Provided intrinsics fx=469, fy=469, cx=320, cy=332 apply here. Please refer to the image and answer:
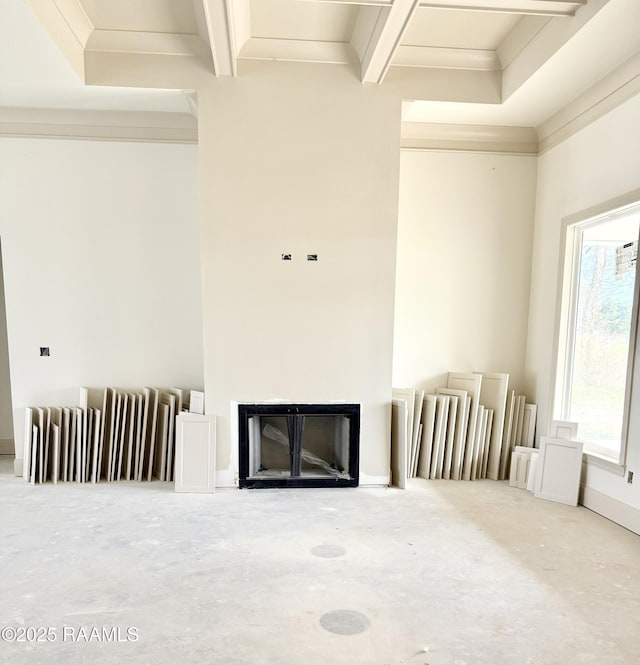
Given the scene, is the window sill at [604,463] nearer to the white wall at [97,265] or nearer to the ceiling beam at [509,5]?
the ceiling beam at [509,5]

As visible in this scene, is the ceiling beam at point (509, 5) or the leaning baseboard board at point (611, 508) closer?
the ceiling beam at point (509, 5)

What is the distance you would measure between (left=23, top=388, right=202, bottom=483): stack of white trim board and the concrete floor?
338mm

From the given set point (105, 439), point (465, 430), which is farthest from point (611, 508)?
point (105, 439)

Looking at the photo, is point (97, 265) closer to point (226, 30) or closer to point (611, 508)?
point (226, 30)

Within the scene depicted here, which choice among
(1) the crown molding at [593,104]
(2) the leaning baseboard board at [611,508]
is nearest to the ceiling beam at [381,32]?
(1) the crown molding at [593,104]

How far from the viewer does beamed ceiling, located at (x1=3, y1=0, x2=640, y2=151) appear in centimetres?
294

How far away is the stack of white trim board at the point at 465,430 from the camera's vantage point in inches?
163

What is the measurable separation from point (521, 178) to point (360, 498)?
10.7 feet

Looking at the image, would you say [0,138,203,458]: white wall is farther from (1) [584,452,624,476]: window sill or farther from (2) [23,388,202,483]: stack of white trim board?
(1) [584,452,624,476]: window sill

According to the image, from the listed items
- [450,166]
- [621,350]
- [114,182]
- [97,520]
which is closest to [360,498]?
[97,520]

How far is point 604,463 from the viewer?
342 centimetres

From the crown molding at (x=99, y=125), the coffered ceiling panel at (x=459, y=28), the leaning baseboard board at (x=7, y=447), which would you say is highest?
the coffered ceiling panel at (x=459, y=28)

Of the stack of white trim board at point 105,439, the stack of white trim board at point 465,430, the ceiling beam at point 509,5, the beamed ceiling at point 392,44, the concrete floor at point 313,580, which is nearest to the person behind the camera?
the concrete floor at point 313,580

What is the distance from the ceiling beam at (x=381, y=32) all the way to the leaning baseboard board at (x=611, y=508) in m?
3.52
